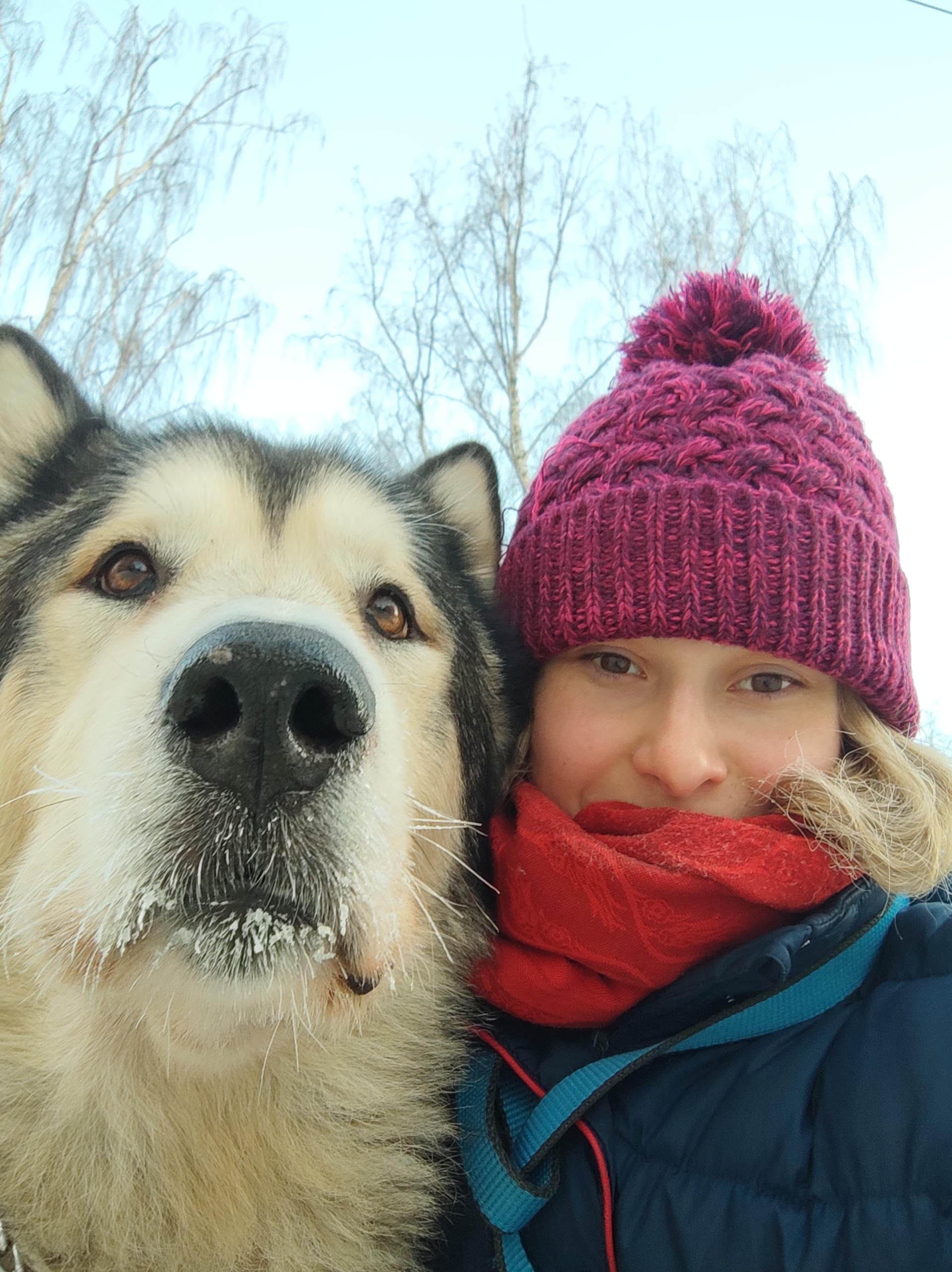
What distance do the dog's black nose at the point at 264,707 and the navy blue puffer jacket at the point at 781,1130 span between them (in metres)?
1.05

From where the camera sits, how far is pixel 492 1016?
8.30 feet

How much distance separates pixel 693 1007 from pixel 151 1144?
1246 millimetres

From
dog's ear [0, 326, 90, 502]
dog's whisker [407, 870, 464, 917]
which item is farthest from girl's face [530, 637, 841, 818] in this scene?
dog's ear [0, 326, 90, 502]

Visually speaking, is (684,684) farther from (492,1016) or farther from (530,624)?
(492,1016)

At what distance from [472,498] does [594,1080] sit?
6.47 ft

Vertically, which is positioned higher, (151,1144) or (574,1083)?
(574,1083)

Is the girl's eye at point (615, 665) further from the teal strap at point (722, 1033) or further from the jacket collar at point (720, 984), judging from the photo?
the teal strap at point (722, 1033)

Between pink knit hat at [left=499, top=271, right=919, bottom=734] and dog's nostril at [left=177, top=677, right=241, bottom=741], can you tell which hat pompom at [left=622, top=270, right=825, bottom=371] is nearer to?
pink knit hat at [left=499, top=271, right=919, bottom=734]

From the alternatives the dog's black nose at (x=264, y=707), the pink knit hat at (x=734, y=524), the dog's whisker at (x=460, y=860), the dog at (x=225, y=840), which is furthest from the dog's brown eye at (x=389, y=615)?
the dog's black nose at (x=264, y=707)

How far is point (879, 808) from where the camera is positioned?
2.22m

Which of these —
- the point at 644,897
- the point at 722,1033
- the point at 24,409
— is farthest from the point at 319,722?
the point at 24,409

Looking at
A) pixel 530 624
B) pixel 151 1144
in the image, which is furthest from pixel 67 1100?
pixel 530 624

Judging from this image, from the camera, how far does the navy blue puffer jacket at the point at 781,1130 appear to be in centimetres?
165

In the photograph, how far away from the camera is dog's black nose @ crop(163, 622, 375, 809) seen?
4.79ft
